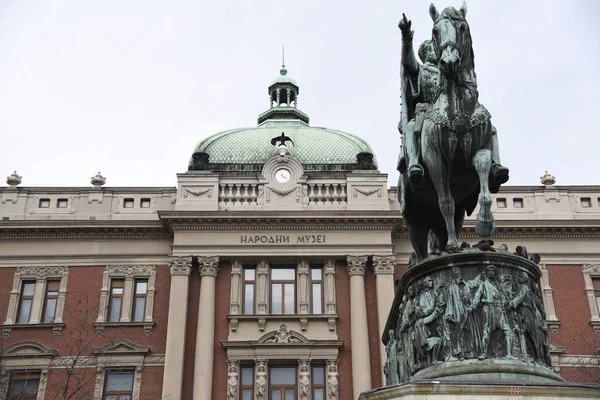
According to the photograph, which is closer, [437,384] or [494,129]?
[437,384]

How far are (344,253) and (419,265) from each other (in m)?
23.7

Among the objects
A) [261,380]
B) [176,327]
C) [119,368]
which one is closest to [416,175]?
[261,380]

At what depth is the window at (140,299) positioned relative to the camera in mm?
31594

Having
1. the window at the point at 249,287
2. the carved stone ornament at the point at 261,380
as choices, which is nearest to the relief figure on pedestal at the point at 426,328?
the carved stone ornament at the point at 261,380

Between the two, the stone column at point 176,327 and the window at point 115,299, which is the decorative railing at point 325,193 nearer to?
the stone column at point 176,327

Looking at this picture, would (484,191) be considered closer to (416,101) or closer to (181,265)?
(416,101)

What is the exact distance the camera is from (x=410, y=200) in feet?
30.4

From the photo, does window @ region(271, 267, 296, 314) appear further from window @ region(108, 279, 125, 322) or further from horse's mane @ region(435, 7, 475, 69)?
horse's mane @ region(435, 7, 475, 69)

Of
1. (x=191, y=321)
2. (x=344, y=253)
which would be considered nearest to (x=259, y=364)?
(x=191, y=321)

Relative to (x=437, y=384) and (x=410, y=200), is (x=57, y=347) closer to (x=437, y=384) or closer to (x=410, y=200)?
(x=410, y=200)

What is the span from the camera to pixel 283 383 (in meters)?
29.7

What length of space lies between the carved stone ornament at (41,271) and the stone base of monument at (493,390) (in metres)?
27.9

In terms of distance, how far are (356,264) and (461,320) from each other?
24.2 m

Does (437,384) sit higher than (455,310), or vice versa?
(455,310)
